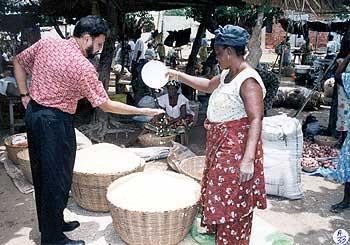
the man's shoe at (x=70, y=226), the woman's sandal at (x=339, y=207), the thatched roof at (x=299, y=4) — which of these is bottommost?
the woman's sandal at (x=339, y=207)

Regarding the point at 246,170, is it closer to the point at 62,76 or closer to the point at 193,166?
the point at 62,76

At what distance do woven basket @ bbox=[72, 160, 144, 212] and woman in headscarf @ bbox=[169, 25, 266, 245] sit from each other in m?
1.13

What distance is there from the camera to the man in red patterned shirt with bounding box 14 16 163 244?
254 cm

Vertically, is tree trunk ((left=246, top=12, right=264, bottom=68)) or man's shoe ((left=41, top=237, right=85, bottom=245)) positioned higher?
tree trunk ((left=246, top=12, right=264, bottom=68))

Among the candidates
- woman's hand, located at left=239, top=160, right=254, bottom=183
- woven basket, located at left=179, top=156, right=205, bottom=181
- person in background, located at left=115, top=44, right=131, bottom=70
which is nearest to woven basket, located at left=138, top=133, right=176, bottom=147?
woven basket, located at left=179, top=156, right=205, bottom=181

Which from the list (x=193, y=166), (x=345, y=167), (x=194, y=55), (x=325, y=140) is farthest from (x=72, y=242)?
(x=194, y=55)

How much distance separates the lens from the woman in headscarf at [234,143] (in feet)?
7.27

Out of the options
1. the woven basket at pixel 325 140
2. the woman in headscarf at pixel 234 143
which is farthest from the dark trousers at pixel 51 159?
the woven basket at pixel 325 140

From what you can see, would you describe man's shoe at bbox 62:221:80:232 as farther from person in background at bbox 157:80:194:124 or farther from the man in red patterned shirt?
person in background at bbox 157:80:194:124

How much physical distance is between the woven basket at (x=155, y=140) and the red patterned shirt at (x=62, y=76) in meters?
2.70

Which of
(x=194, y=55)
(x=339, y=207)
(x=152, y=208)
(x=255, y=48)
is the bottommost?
(x=339, y=207)

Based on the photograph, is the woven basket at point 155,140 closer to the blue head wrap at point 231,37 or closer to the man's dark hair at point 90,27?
the man's dark hair at point 90,27

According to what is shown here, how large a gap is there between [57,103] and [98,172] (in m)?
0.88

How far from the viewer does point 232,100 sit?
2289 mm
